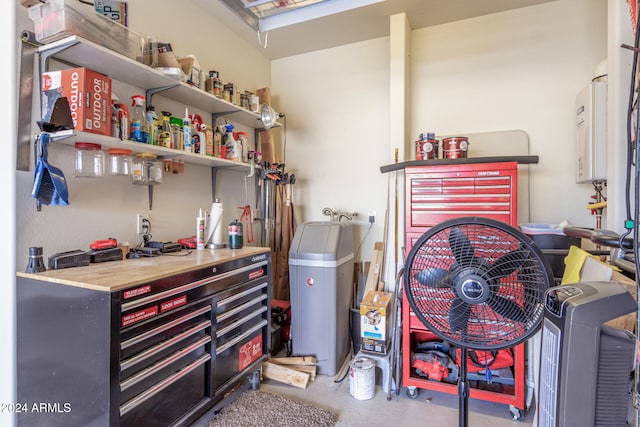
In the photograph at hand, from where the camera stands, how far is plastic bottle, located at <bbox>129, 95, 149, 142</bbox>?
72.0 inches

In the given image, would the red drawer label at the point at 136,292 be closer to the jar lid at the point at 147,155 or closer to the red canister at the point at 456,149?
the jar lid at the point at 147,155

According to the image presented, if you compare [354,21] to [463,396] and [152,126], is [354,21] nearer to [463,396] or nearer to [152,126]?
[152,126]

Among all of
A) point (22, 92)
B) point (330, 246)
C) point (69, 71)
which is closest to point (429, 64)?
point (330, 246)

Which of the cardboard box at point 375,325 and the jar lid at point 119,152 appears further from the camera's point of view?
the cardboard box at point 375,325

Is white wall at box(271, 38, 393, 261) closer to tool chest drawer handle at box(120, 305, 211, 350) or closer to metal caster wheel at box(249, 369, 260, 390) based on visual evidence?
metal caster wheel at box(249, 369, 260, 390)

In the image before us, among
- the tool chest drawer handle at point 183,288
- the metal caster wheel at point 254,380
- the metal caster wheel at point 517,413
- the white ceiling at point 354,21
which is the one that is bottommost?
the metal caster wheel at point 517,413

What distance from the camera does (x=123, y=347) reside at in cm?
132

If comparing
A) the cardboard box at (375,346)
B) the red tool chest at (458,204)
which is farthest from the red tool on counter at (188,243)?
the red tool chest at (458,204)

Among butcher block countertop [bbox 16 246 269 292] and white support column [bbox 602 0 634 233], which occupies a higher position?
white support column [bbox 602 0 634 233]

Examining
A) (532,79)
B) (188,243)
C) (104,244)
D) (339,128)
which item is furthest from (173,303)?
(532,79)

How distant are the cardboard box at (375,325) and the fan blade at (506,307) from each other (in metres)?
1.18

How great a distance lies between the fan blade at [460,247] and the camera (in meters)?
1.17

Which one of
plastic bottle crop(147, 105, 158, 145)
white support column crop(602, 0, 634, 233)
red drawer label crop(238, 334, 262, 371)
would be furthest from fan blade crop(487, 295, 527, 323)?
plastic bottle crop(147, 105, 158, 145)

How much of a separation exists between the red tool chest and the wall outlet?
1.77 m
